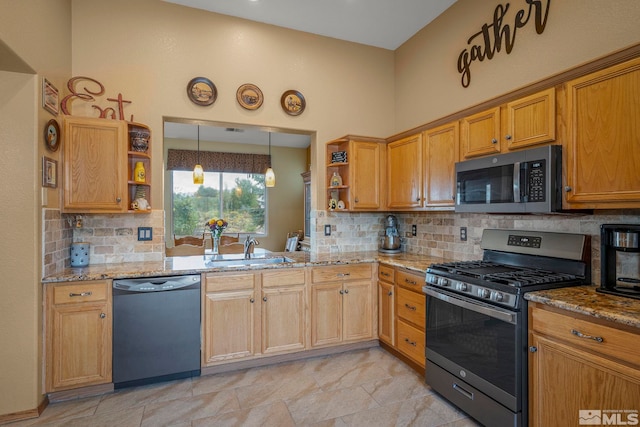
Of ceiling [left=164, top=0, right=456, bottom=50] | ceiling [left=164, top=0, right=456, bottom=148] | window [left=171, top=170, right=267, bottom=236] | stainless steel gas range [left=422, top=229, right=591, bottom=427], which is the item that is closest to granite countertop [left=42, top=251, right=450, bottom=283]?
stainless steel gas range [left=422, top=229, right=591, bottom=427]

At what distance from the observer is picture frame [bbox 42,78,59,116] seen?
7.69 feet

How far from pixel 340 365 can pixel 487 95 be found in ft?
8.57

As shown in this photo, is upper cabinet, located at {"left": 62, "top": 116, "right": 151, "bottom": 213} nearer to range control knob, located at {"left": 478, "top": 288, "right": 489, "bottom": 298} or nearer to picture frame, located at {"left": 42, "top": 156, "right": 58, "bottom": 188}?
picture frame, located at {"left": 42, "top": 156, "right": 58, "bottom": 188}

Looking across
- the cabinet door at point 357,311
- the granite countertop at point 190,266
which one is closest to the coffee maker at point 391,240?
the granite countertop at point 190,266

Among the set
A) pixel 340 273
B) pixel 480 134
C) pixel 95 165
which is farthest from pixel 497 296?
pixel 95 165

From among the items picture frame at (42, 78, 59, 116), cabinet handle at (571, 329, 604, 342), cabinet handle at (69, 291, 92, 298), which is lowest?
cabinet handle at (69, 291, 92, 298)

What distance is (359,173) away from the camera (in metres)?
3.48

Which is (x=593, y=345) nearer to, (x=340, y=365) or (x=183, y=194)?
(x=340, y=365)

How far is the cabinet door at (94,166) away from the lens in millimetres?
2621

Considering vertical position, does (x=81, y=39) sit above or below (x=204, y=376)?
above

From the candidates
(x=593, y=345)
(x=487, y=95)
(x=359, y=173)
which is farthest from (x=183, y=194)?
(x=593, y=345)

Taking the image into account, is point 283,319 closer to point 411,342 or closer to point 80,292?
point 411,342

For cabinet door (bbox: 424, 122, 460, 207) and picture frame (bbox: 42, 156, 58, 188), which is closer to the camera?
picture frame (bbox: 42, 156, 58, 188)

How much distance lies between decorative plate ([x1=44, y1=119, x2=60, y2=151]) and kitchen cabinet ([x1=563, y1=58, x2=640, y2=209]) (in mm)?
3341
